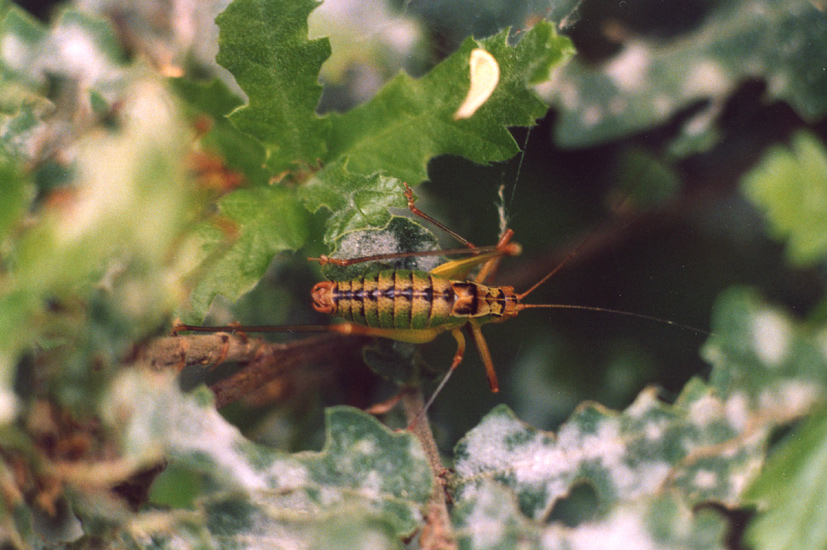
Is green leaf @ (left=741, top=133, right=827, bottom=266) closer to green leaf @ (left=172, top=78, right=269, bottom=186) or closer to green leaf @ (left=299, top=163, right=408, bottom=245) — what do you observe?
green leaf @ (left=299, top=163, right=408, bottom=245)

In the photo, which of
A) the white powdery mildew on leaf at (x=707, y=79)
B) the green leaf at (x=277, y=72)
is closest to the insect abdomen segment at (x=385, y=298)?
the green leaf at (x=277, y=72)

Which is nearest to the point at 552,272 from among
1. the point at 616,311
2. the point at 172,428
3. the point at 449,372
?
the point at 616,311

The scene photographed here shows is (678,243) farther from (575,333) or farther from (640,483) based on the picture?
(640,483)

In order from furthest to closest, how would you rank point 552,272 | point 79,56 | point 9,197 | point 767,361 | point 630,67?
point 630,67 → point 552,272 → point 79,56 → point 767,361 → point 9,197

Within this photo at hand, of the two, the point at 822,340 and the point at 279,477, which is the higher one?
the point at 822,340


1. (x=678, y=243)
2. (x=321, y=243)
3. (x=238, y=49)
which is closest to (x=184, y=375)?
(x=321, y=243)

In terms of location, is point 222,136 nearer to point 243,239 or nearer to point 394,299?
point 243,239

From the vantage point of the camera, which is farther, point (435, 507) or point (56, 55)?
point (56, 55)

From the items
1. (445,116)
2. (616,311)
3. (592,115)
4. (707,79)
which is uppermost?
(707,79)
